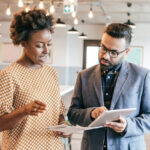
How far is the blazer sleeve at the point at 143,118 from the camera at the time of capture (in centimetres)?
171

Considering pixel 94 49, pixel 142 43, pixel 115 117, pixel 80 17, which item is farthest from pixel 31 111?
pixel 94 49

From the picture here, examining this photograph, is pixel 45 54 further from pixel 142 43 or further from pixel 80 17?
pixel 142 43

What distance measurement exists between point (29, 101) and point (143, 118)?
78cm

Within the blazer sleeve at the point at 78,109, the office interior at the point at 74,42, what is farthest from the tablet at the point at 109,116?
the office interior at the point at 74,42

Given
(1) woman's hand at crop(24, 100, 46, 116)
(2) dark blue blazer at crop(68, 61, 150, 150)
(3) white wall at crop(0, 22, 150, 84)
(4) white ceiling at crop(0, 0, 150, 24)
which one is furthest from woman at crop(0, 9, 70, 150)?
(3) white wall at crop(0, 22, 150, 84)

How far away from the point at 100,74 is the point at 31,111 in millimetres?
724

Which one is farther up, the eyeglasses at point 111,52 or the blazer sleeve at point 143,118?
the eyeglasses at point 111,52

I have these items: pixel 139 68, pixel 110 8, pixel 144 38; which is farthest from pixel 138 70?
pixel 144 38

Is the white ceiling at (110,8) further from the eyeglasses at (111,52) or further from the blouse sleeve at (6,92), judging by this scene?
the blouse sleeve at (6,92)

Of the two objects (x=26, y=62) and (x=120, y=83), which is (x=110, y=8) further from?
(x=26, y=62)

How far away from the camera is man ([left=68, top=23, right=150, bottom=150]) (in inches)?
68.2

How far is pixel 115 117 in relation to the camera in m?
1.57

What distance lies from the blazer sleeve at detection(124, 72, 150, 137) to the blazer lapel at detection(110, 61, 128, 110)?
5.6 inches

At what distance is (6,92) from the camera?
4.67ft
